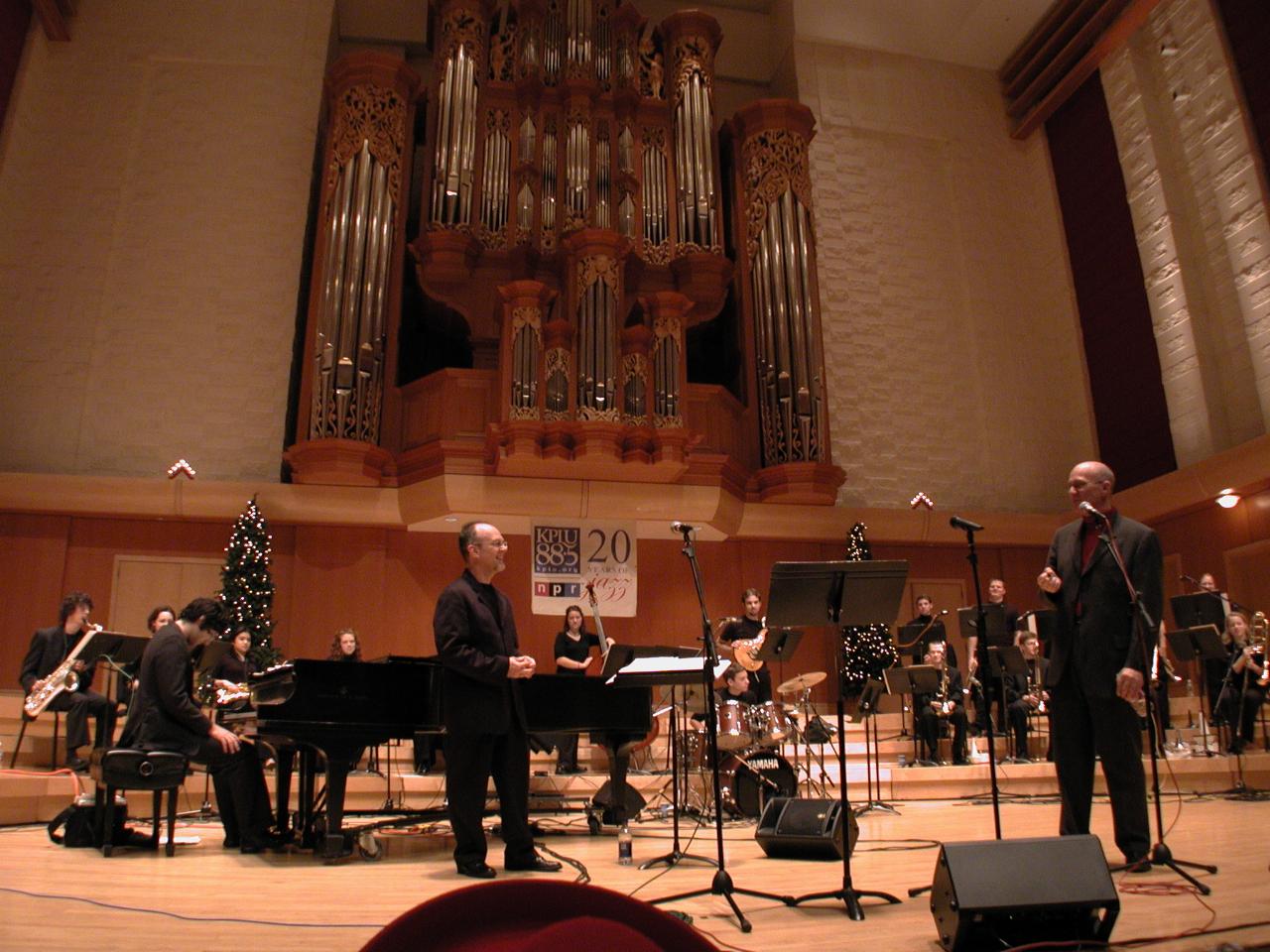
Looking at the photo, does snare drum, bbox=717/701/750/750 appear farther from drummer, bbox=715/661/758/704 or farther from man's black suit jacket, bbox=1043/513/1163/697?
man's black suit jacket, bbox=1043/513/1163/697

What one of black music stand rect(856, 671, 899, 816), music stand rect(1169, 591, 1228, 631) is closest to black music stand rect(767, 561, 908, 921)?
black music stand rect(856, 671, 899, 816)

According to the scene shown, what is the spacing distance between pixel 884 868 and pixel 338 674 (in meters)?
2.78

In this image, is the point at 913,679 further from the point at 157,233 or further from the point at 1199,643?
the point at 157,233

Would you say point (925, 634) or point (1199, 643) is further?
point (925, 634)

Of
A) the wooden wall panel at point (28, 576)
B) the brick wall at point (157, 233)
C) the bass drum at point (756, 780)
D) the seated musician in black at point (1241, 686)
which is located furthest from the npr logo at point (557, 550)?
the seated musician in black at point (1241, 686)

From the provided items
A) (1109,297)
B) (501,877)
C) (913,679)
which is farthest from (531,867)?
(1109,297)

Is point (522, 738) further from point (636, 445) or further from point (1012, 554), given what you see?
point (1012, 554)

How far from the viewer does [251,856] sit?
5.17 m

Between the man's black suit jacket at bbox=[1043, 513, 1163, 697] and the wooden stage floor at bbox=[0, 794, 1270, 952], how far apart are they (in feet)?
2.64

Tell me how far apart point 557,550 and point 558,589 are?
0.40 meters

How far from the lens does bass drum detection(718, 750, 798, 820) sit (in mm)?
6723

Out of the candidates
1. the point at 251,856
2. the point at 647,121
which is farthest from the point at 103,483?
the point at 647,121

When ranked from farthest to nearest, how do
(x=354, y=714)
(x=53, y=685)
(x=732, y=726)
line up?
(x=53, y=685) → (x=732, y=726) → (x=354, y=714)

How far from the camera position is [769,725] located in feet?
22.0
